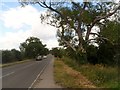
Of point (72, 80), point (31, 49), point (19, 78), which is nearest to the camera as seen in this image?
point (72, 80)

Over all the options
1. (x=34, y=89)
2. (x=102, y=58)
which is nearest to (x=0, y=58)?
(x=102, y=58)

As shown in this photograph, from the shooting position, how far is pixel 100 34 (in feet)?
132

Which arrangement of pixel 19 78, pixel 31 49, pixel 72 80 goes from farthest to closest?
1. pixel 31 49
2. pixel 19 78
3. pixel 72 80

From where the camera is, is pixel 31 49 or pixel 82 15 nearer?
pixel 82 15

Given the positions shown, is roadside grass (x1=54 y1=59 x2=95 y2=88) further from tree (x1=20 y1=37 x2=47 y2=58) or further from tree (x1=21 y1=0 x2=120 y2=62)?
tree (x1=20 y1=37 x2=47 y2=58)

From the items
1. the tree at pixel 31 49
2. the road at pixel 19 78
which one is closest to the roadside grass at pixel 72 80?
the road at pixel 19 78

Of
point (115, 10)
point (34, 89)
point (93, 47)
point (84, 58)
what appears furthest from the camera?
point (93, 47)

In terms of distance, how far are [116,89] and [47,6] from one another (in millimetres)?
25520

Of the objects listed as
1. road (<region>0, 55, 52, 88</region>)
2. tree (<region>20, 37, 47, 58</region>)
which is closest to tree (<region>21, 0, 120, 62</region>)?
road (<region>0, 55, 52, 88</region>)

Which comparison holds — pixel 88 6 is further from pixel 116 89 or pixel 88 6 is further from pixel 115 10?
pixel 116 89

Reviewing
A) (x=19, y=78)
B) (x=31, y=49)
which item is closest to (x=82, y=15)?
(x=19, y=78)

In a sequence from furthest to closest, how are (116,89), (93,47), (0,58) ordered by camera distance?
1. (0,58)
2. (93,47)
3. (116,89)

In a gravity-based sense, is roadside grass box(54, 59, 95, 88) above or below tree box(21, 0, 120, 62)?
below

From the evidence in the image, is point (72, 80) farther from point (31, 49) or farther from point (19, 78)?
point (31, 49)
